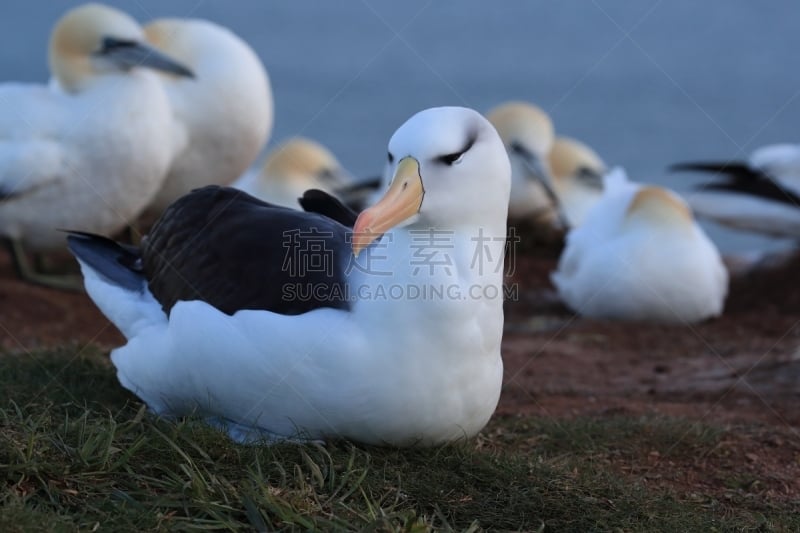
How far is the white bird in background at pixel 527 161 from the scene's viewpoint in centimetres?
1075

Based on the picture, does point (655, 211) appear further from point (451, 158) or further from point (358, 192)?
point (451, 158)

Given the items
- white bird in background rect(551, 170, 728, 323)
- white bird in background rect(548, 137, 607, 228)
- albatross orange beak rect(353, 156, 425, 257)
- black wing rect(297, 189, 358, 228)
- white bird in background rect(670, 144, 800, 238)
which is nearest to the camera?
albatross orange beak rect(353, 156, 425, 257)

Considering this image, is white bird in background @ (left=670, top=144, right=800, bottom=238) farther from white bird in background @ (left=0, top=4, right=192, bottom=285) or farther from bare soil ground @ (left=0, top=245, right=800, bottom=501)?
white bird in background @ (left=0, top=4, right=192, bottom=285)

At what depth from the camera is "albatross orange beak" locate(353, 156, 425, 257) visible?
3.53 metres

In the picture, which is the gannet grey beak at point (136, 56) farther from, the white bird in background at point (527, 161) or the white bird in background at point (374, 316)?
the white bird in background at point (374, 316)

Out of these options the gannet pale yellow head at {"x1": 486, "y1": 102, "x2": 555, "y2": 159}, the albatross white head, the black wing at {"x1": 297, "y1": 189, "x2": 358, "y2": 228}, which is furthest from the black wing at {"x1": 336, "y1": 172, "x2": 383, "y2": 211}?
the albatross white head

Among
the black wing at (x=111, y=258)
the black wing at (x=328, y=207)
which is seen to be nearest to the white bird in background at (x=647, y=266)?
the black wing at (x=328, y=207)

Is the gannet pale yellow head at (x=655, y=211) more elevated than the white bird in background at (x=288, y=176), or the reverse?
the gannet pale yellow head at (x=655, y=211)

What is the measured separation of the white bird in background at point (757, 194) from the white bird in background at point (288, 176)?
2.93 metres

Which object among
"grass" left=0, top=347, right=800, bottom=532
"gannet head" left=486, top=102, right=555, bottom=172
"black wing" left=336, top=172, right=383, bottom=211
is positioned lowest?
"black wing" left=336, top=172, right=383, bottom=211

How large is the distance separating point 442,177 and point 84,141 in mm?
4360

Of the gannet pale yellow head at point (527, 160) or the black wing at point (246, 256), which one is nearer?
the black wing at point (246, 256)

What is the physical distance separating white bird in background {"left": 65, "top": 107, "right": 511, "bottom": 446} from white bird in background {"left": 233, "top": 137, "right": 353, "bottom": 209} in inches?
203

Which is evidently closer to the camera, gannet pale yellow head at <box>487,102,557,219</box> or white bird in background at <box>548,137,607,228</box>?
gannet pale yellow head at <box>487,102,557,219</box>
